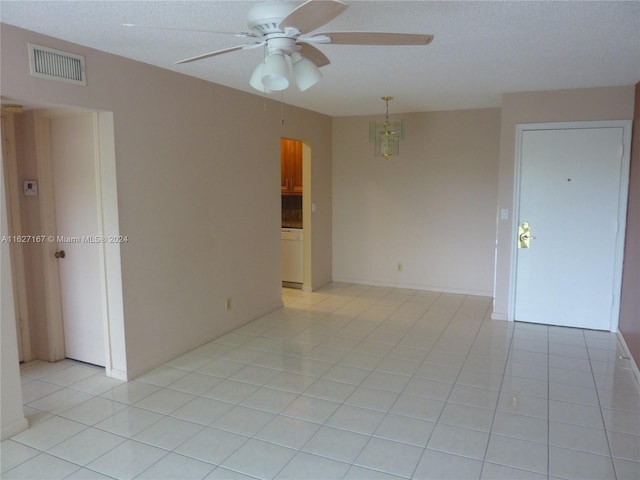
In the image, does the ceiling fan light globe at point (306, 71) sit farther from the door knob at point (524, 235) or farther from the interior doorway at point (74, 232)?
the door knob at point (524, 235)

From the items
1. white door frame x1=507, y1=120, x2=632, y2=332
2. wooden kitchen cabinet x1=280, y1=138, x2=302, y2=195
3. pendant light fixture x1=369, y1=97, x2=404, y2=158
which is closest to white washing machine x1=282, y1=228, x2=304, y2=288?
wooden kitchen cabinet x1=280, y1=138, x2=302, y2=195

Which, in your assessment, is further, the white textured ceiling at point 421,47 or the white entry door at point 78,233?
the white entry door at point 78,233

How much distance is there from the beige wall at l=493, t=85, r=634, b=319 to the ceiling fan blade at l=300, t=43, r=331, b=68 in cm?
295

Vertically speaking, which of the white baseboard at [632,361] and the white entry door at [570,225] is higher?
→ the white entry door at [570,225]

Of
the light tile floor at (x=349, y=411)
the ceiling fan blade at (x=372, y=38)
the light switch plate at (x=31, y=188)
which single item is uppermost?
the ceiling fan blade at (x=372, y=38)

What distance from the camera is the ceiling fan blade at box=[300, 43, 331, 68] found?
2.33 meters

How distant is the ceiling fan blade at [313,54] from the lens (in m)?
2.33

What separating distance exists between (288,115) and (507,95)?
2415 mm

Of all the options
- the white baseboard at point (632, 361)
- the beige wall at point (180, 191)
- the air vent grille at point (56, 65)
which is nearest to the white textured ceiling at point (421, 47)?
the air vent grille at point (56, 65)

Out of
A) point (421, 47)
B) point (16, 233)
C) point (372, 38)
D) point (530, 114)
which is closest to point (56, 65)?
point (16, 233)

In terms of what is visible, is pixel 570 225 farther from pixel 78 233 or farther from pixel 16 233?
pixel 16 233

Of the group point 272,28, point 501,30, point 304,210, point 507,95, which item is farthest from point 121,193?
point 507,95

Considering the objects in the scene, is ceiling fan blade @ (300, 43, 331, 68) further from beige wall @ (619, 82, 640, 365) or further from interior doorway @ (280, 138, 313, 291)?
interior doorway @ (280, 138, 313, 291)

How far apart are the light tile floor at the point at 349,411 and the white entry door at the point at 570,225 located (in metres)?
0.36
